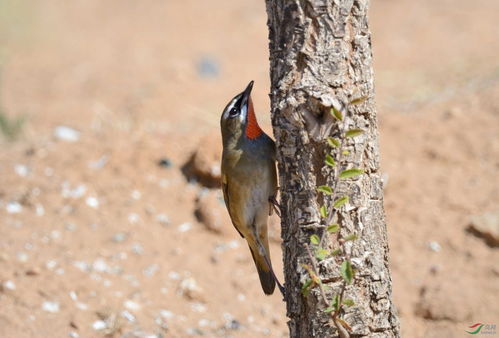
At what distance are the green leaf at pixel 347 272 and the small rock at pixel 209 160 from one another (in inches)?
140

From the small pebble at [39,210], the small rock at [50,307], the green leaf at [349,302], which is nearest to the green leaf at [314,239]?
the green leaf at [349,302]

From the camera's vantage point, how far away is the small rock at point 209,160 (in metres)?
6.58

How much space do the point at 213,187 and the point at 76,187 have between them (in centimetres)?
127

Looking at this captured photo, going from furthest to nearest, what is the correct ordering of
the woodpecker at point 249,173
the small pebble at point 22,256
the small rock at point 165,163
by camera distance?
the small rock at point 165,163 < the small pebble at point 22,256 < the woodpecker at point 249,173

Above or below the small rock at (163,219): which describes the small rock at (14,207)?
below

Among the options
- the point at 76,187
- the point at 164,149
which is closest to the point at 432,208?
the point at 164,149

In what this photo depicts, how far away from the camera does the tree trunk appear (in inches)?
125

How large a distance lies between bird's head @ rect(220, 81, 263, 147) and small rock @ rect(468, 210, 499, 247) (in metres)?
2.50

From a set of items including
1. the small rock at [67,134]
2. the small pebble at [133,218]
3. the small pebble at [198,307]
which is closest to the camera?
the small pebble at [198,307]

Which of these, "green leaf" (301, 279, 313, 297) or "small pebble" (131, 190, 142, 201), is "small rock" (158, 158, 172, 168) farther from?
"green leaf" (301, 279, 313, 297)

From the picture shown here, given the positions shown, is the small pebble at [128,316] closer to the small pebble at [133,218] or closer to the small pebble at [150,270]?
the small pebble at [150,270]

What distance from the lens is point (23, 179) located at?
23.0 feet

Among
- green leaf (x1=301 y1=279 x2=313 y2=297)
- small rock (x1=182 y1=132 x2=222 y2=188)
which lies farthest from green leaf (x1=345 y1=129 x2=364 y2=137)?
small rock (x1=182 y1=132 x2=222 y2=188)

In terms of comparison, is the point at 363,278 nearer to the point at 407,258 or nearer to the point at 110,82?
the point at 407,258
